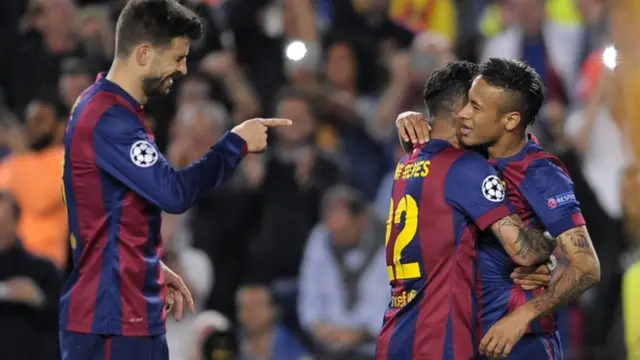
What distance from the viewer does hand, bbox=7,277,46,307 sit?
27.8 feet

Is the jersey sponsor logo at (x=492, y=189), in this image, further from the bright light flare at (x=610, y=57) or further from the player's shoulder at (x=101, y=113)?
the bright light flare at (x=610, y=57)

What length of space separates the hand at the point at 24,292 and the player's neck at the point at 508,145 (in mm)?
4387

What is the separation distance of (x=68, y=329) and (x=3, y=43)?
661cm

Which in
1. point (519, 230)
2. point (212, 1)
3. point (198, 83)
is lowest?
point (519, 230)

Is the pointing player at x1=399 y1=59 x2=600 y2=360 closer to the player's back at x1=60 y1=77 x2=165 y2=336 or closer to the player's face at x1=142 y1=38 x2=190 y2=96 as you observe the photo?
the player's face at x1=142 y1=38 x2=190 y2=96

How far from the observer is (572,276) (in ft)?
15.4

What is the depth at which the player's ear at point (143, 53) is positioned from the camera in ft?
16.8

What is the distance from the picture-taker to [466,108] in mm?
4883

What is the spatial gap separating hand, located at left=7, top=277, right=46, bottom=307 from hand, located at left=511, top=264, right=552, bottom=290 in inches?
173

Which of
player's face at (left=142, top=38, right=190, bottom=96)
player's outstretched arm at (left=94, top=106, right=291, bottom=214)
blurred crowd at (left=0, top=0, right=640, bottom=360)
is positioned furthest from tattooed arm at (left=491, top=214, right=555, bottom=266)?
blurred crowd at (left=0, top=0, right=640, bottom=360)

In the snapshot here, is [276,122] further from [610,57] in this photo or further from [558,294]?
[610,57]

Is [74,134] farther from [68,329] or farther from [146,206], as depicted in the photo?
[68,329]

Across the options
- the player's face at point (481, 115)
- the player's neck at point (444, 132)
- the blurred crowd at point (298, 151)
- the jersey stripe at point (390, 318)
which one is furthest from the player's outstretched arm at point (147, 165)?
the blurred crowd at point (298, 151)

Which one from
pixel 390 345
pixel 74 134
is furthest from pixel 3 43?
pixel 390 345
